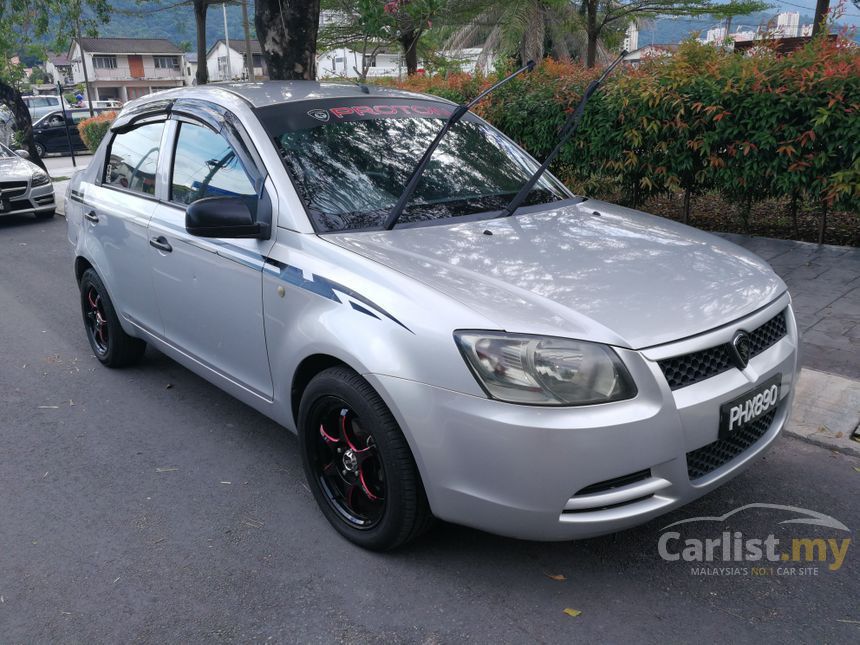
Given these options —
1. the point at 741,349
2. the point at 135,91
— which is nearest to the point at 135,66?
the point at 135,91

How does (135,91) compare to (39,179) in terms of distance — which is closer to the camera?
(39,179)

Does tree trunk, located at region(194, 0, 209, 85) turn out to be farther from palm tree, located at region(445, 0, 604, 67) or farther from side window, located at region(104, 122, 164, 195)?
side window, located at region(104, 122, 164, 195)

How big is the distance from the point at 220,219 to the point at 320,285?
0.55m

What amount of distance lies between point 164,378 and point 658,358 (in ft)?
11.8

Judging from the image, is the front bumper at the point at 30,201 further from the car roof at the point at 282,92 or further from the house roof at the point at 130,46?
the house roof at the point at 130,46

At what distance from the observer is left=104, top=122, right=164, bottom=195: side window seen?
4.33m

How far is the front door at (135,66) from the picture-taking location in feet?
262

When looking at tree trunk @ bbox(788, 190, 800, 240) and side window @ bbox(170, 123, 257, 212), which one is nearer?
side window @ bbox(170, 123, 257, 212)

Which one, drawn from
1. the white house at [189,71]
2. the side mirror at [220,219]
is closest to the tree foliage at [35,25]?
the side mirror at [220,219]

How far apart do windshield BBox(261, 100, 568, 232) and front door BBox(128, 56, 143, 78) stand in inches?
Result: 3387

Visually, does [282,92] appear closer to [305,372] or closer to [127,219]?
[127,219]

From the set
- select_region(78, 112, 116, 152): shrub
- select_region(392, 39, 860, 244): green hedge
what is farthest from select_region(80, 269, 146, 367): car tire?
select_region(78, 112, 116, 152): shrub

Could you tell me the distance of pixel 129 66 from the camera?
262ft

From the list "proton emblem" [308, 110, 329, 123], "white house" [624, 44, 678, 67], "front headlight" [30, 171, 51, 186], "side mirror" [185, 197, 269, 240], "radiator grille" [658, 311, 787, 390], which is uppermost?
Answer: "white house" [624, 44, 678, 67]
